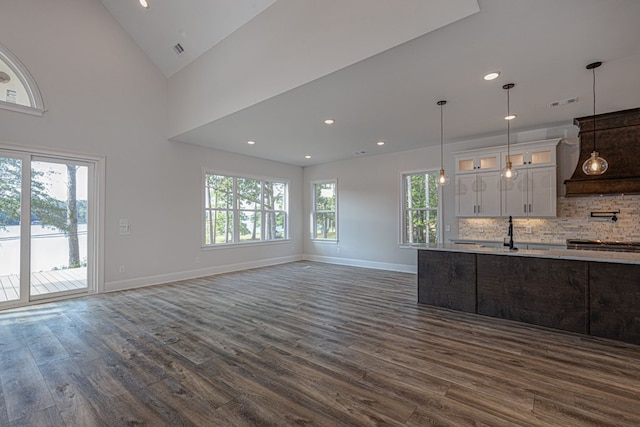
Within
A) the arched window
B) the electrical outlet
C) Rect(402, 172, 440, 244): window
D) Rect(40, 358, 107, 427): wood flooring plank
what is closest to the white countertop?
Rect(402, 172, 440, 244): window

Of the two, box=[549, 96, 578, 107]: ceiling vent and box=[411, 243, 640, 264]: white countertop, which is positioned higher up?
box=[549, 96, 578, 107]: ceiling vent

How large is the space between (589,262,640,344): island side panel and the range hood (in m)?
2.28

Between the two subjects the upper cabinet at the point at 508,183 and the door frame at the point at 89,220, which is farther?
the upper cabinet at the point at 508,183

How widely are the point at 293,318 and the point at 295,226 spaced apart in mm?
5056

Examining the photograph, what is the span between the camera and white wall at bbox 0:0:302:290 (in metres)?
4.48

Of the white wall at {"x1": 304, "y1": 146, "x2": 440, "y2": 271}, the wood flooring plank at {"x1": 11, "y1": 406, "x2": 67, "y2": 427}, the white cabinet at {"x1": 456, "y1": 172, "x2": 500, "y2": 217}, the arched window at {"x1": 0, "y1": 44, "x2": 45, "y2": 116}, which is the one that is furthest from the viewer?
the white wall at {"x1": 304, "y1": 146, "x2": 440, "y2": 271}

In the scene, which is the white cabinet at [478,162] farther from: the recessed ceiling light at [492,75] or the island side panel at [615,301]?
the island side panel at [615,301]

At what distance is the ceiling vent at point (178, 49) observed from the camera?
16.9 feet

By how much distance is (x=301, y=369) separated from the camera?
2508 millimetres

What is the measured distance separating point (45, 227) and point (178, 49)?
12.0 ft

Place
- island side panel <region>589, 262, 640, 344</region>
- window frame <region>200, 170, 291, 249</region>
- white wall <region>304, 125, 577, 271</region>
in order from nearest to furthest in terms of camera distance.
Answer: island side panel <region>589, 262, 640, 344</region>, white wall <region>304, 125, 577, 271</region>, window frame <region>200, 170, 291, 249</region>

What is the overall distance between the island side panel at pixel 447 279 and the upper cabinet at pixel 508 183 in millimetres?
2145

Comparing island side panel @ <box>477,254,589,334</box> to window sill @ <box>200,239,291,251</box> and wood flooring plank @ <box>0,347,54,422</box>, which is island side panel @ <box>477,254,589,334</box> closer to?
wood flooring plank @ <box>0,347,54,422</box>

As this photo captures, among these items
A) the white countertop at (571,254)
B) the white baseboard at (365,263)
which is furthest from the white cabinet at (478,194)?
the white countertop at (571,254)
